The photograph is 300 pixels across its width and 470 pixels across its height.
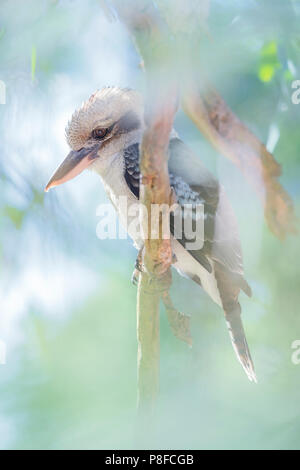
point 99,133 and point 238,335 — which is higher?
point 99,133

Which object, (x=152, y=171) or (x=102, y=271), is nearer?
(x=152, y=171)

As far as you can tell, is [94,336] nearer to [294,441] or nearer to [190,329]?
[190,329]

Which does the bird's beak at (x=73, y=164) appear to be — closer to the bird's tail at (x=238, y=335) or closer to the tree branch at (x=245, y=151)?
the tree branch at (x=245, y=151)

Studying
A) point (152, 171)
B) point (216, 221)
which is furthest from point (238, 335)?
point (152, 171)

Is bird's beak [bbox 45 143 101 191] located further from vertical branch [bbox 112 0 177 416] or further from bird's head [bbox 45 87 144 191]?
vertical branch [bbox 112 0 177 416]

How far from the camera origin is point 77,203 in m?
0.71

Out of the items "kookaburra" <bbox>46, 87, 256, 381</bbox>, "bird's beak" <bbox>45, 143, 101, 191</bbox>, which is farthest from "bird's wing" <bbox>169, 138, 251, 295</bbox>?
"bird's beak" <bbox>45, 143, 101, 191</bbox>

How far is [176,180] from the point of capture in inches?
26.1

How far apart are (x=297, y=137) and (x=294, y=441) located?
1.24ft

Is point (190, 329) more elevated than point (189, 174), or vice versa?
point (189, 174)

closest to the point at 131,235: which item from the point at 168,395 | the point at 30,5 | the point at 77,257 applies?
the point at 77,257

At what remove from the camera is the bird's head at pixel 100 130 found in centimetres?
67

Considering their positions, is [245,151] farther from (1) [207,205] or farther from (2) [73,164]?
(2) [73,164]

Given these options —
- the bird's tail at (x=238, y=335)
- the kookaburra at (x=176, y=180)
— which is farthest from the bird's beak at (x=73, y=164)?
the bird's tail at (x=238, y=335)
